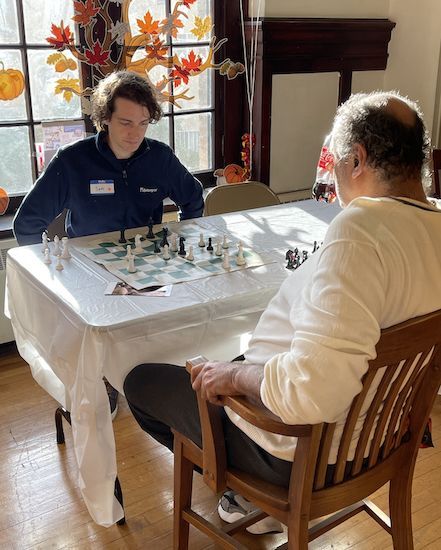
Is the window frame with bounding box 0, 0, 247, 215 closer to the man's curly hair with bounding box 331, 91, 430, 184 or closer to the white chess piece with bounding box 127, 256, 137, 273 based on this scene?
the white chess piece with bounding box 127, 256, 137, 273

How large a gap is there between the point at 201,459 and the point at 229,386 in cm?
28

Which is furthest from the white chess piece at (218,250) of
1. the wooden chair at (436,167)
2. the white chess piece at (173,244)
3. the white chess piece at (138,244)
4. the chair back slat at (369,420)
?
the wooden chair at (436,167)

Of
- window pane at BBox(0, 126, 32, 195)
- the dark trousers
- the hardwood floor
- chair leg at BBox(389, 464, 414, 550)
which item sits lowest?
the hardwood floor

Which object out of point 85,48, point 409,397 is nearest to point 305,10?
point 85,48

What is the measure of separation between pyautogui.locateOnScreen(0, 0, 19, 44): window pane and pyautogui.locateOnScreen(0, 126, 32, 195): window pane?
1.25 ft

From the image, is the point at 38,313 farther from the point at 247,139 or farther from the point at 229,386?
the point at 247,139

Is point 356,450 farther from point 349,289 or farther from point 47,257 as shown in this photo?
point 47,257

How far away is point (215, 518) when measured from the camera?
1898mm

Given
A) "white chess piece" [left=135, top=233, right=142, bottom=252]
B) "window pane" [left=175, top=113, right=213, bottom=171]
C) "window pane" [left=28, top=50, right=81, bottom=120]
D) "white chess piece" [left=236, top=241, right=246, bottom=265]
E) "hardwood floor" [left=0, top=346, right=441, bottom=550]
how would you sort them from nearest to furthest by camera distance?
"hardwood floor" [left=0, top=346, right=441, bottom=550] → "white chess piece" [left=236, top=241, right=246, bottom=265] → "white chess piece" [left=135, top=233, right=142, bottom=252] → "window pane" [left=28, top=50, right=81, bottom=120] → "window pane" [left=175, top=113, right=213, bottom=171]

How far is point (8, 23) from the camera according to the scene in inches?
108

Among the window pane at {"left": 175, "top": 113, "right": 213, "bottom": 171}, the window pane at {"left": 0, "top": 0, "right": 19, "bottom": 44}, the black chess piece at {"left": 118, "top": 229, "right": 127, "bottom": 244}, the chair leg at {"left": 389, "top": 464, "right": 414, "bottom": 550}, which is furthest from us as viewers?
the window pane at {"left": 175, "top": 113, "right": 213, "bottom": 171}

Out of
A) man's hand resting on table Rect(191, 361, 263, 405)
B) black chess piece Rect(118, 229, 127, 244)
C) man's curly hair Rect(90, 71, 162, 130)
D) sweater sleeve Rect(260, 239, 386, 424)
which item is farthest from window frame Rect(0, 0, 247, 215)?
sweater sleeve Rect(260, 239, 386, 424)

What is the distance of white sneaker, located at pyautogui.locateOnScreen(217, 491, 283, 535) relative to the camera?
1.83 m

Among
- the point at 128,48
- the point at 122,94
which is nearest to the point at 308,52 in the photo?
the point at 128,48
